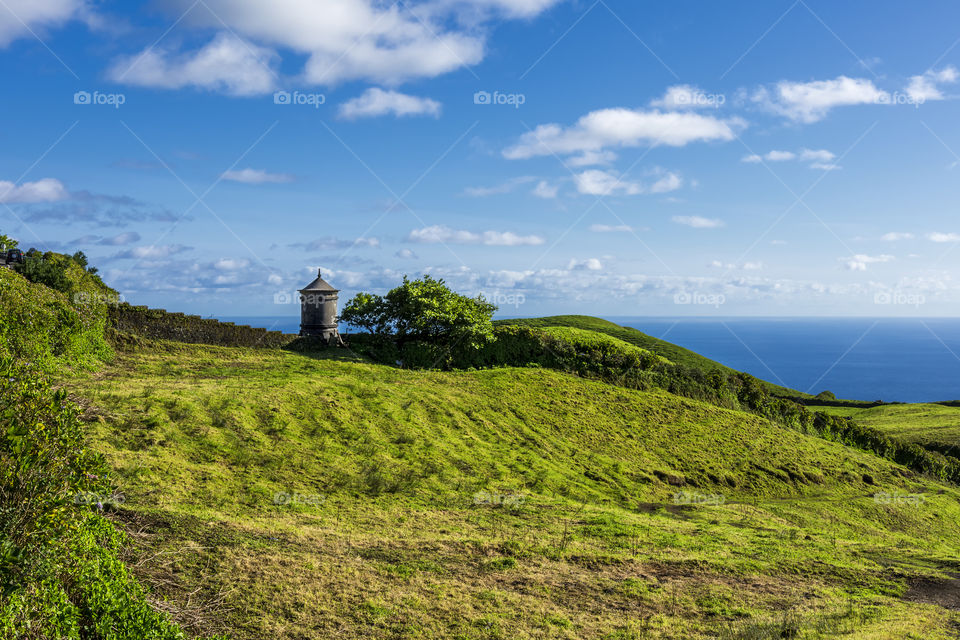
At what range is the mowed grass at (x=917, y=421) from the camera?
2244 inches

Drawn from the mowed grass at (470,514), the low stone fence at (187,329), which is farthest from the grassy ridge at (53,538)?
the low stone fence at (187,329)

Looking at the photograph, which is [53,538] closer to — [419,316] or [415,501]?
[415,501]

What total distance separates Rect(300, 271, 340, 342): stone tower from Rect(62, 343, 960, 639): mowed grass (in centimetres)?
513

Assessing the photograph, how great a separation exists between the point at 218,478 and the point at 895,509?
3689 centimetres

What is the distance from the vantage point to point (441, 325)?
139 ft

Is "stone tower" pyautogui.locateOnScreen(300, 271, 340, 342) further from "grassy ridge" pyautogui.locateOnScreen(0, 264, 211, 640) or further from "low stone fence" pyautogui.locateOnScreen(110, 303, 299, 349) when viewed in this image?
"grassy ridge" pyautogui.locateOnScreen(0, 264, 211, 640)

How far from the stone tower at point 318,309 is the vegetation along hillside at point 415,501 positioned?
4.71 feet

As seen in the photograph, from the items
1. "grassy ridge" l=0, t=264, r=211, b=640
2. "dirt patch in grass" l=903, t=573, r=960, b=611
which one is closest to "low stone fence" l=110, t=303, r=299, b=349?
"grassy ridge" l=0, t=264, r=211, b=640

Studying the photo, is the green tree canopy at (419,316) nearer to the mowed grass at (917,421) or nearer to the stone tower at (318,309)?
the stone tower at (318,309)

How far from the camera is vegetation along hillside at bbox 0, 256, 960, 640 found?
9547 millimetres

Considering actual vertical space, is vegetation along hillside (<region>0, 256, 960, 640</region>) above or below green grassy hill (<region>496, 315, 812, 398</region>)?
below

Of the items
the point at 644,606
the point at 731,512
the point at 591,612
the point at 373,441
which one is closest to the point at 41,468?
the point at 591,612

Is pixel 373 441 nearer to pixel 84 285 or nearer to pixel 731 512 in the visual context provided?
pixel 731 512

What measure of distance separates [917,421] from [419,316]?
6528cm
